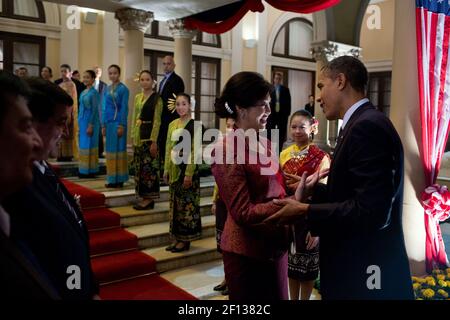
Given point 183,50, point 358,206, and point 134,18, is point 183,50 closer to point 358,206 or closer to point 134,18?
point 134,18

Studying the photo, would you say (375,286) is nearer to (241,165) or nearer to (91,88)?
(241,165)

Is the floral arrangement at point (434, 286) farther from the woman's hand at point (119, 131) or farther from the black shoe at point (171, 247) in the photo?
the woman's hand at point (119, 131)

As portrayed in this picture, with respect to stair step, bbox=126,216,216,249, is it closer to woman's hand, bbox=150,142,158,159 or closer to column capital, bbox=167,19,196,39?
woman's hand, bbox=150,142,158,159

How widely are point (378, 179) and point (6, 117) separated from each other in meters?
1.14

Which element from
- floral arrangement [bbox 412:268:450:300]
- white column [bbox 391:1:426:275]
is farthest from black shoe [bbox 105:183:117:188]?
floral arrangement [bbox 412:268:450:300]

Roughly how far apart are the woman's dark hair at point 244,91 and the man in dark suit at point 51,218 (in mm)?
605

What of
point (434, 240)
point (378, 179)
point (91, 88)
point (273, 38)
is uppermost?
point (273, 38)

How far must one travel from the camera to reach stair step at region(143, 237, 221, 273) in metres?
3.91

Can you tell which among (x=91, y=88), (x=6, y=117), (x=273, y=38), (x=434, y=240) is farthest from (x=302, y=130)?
(x=273, y=38)

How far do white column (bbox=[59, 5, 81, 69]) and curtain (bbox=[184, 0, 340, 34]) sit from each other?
2580 millimetres

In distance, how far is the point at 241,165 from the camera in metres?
1.55

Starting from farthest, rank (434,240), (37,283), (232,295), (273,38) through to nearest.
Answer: (273,38) < (434,240) < (232,295) < (37,283)

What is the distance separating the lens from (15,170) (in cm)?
77

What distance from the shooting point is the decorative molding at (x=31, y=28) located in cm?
734
